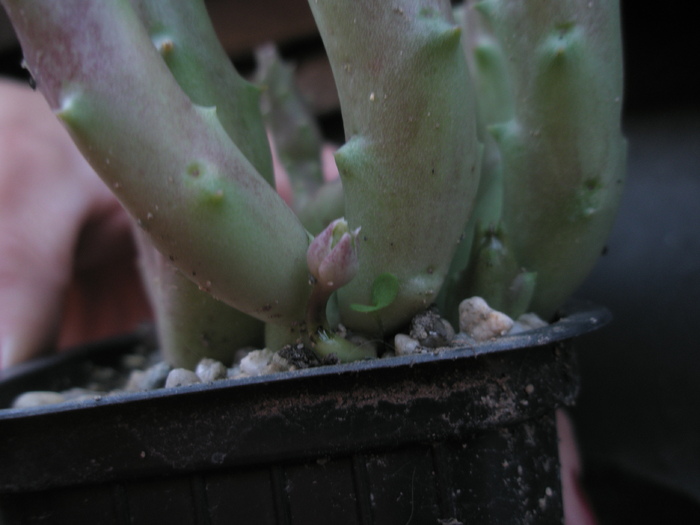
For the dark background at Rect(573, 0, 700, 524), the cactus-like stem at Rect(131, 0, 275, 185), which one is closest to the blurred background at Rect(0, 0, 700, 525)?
the dark background at Rect(573, 0, 700, 524)

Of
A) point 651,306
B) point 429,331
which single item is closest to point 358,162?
point 429,331

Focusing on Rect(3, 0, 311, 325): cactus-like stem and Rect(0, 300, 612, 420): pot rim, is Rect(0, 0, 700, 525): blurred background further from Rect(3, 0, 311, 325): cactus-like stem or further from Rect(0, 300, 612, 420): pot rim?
Rect(3, 0, 311, 325): cactus-like stem

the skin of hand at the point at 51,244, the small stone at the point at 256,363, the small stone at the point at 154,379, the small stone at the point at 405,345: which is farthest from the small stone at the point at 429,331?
the skin of hand at the point at 51,244

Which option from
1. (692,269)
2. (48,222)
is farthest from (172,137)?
(692,269)

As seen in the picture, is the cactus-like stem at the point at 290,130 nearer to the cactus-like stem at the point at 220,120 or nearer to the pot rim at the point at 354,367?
the cactus-like stem at the point at 220,120

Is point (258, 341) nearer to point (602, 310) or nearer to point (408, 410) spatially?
point (408, 410)
